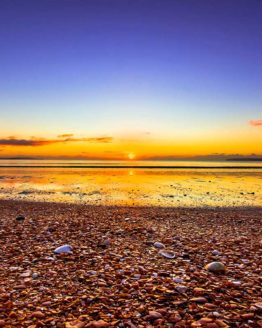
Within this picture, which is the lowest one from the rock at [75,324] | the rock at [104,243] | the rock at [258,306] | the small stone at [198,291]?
the rock at [104,243]

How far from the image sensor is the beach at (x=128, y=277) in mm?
3758

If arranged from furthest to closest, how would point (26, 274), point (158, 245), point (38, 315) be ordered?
1. point (158, 245)
2. point (26, 274)
3. point (38, 315)

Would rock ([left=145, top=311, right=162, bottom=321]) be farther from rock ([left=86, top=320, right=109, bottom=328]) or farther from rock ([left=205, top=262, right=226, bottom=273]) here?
rock ([left=205, top=262, right=226, bottom=273])

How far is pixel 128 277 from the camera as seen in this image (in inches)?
197

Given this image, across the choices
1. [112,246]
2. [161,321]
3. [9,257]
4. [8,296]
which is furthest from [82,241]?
[161,321]

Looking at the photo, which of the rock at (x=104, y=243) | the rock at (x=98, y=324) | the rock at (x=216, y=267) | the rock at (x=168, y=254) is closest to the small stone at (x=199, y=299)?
the rock at (x=216, y=267)

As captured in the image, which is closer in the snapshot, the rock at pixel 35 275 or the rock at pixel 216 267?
the rock at pixel 35 275

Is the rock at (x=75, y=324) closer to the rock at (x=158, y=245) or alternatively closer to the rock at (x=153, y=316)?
the rock at (x=153, y=316)

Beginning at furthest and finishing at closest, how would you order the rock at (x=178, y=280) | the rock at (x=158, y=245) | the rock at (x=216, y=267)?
the rock at (x=158, y=245) → the rock at (x=216, y=267) → the rock at (x=178, y=280)

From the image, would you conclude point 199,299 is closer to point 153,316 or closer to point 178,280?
point 178,280

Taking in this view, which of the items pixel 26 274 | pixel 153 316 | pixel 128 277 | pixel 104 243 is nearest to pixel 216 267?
pixel 128 277

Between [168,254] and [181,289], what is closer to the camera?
[181,289]

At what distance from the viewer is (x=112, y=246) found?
6.94m

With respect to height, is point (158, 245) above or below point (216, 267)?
below
